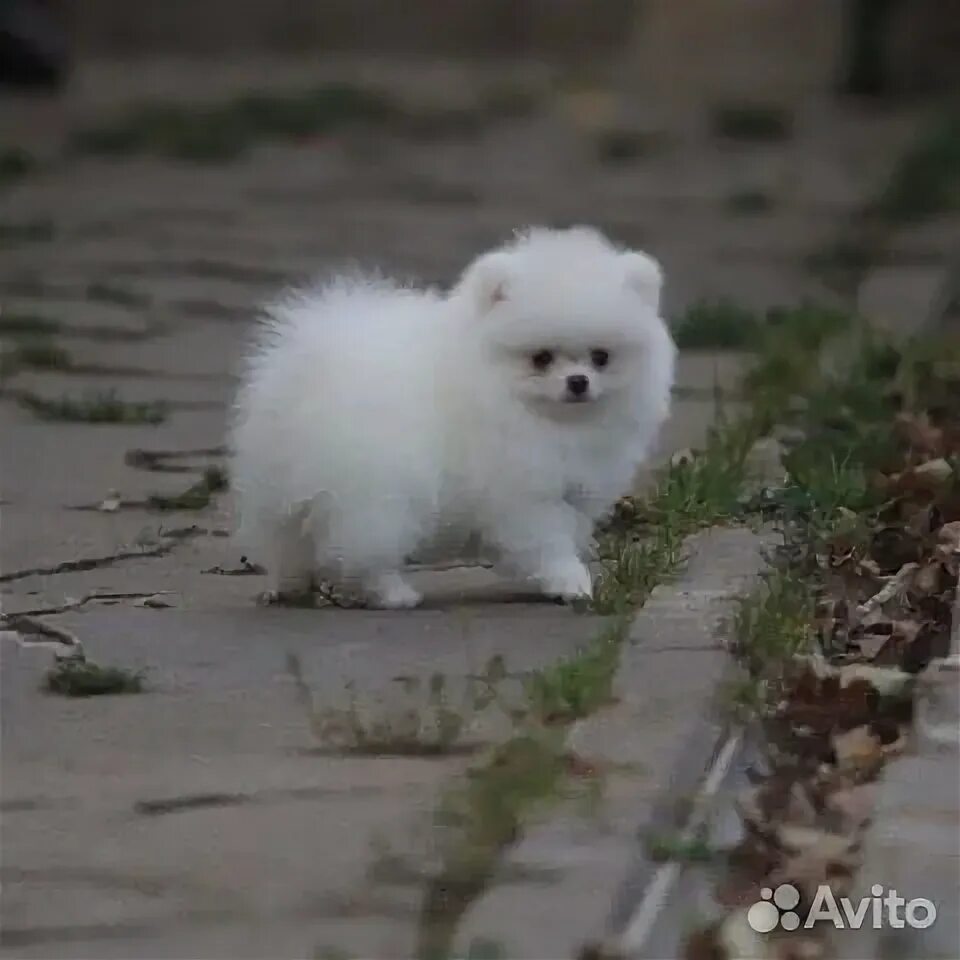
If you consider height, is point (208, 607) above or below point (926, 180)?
below

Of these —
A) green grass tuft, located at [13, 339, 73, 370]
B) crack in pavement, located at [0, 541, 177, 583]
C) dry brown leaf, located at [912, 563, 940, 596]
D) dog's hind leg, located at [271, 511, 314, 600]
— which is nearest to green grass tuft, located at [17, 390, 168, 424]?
green grass tuft, located at [13, 339, 73, 370]

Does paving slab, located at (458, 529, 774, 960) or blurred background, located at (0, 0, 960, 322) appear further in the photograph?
blurred background, located at (0, 0, 960, 322)

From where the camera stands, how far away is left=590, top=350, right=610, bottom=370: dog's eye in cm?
371

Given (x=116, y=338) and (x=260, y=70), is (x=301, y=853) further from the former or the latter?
(x=260, y=70)

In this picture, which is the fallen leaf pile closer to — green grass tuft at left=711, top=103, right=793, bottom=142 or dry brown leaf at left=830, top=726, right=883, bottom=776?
dry brown leaf at left=830, top=726, right=883, bottom=776

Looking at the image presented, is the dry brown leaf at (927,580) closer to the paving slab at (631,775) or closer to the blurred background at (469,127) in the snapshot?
the paving slab at (631,775)

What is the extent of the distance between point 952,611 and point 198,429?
8.11 feet

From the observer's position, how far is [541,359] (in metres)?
3.70

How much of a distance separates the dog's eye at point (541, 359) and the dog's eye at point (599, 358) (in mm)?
74

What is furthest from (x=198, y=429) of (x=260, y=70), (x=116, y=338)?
(x=260, y=70)

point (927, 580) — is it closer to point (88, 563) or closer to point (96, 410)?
point (88, 563)

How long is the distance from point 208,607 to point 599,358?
817 mm
